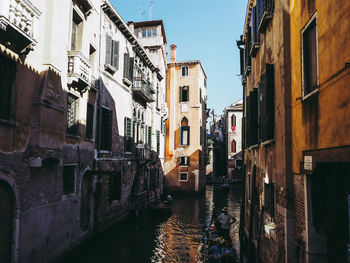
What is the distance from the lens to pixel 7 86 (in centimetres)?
695

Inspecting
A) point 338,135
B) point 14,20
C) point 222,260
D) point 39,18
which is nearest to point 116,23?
point 39,18

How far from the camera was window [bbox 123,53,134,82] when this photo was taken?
1622 cm

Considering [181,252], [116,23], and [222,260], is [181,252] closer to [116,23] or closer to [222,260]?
[222,260]

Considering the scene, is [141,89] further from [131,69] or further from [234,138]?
[234,138]

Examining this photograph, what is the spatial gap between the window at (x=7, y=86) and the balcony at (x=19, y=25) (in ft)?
1.26

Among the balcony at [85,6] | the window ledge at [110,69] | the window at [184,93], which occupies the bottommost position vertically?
the window ledge at [110,69]

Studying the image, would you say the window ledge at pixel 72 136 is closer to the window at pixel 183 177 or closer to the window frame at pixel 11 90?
the window frame at pixel 11 90

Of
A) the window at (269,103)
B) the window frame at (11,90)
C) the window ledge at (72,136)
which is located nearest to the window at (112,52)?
the window ledge at (72,136)

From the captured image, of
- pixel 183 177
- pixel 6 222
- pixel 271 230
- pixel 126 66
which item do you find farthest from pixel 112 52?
pixel 183 177

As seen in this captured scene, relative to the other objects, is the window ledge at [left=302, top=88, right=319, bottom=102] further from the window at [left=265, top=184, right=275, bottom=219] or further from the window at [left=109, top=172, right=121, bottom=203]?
the window at [left=109, top=172, right=121, bottom=203]

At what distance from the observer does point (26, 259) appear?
292 inches

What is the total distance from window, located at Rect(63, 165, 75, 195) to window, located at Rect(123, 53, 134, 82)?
7.19 metres

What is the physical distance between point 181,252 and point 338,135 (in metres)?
9.11

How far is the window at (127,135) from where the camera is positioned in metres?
16.4
